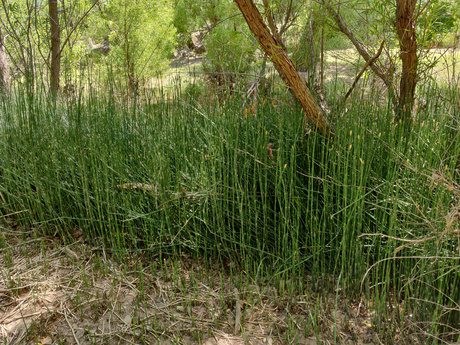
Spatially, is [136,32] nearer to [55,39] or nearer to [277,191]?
[55,39]

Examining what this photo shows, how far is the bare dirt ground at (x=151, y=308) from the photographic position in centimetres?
139

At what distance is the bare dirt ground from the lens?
1.39 meters

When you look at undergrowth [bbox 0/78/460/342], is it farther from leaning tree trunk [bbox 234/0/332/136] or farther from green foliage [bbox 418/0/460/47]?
green foliage [bbox 418/0/460/47]

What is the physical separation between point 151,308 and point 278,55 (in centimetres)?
131

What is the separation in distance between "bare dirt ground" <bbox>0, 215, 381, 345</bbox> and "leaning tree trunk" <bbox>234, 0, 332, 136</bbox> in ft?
2.78

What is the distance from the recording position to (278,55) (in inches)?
74.0

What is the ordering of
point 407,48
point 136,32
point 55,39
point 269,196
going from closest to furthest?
point 269,196
point 407,48
point 55,39
point 136,32

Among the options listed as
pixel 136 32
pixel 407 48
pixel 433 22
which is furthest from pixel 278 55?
pixel 136 32

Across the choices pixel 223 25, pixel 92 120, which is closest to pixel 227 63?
pixel 223 25

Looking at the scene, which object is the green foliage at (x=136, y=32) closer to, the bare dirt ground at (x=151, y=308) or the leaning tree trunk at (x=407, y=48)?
the leaning tree trunk at (x=407, y=48)

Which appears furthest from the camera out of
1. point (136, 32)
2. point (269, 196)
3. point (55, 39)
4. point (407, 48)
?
point (136, 32)

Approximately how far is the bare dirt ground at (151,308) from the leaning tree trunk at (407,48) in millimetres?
1227

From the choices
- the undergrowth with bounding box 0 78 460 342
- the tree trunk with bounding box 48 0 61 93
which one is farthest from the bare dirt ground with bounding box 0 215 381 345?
the tree trunk with bounding box 48 0 61 93

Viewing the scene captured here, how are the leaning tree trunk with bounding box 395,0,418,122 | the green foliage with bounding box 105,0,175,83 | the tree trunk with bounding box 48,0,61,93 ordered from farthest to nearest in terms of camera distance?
the green foliage with bounding box 105,0,175,83 → the tree trunk with bounding box 48,0,61,93 → the leaning tree trunk with bounding box 395,0,418,122
